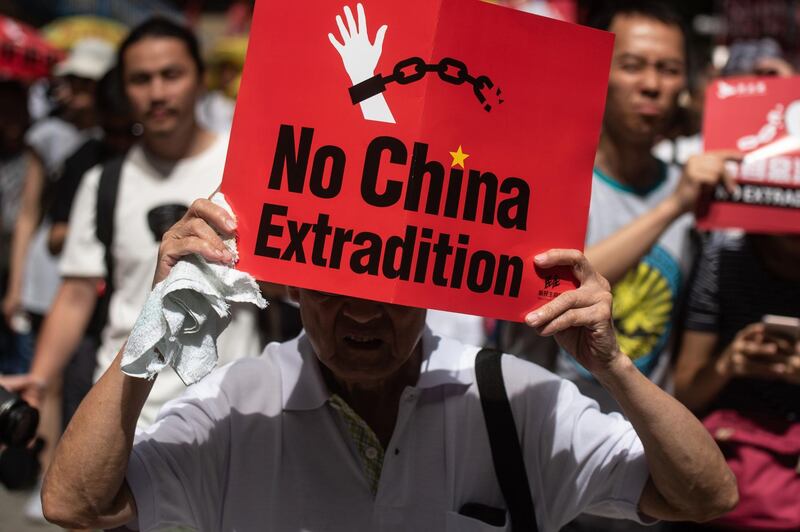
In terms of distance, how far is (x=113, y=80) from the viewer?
4234 millimetres

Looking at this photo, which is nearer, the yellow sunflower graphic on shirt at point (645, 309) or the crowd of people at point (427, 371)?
→ the crowd of people at point (427, 371)

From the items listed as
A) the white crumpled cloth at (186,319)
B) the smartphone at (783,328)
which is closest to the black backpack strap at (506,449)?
the white crumpled cloth at (186,319)

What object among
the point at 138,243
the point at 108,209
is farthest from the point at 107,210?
the point at 138,243

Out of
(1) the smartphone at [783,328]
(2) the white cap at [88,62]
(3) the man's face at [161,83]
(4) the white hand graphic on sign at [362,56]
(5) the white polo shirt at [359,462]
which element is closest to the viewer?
(4) the white hand graphic on sign at [362,56]

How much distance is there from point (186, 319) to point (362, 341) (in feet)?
1.34

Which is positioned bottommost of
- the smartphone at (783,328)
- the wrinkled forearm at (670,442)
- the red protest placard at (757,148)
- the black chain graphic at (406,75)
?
the wrinkled forearm at (670,442)

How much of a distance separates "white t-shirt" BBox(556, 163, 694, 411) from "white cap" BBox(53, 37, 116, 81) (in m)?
4.00

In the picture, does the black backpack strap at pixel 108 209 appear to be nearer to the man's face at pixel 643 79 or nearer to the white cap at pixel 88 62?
the man's face at pixel 643 79

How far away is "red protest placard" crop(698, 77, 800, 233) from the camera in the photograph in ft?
9.69

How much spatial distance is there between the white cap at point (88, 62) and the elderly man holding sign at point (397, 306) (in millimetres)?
4685

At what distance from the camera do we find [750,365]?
2.94 m

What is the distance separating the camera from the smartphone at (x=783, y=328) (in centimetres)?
289

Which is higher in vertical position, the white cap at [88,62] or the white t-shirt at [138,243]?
the white cap at [88,62]

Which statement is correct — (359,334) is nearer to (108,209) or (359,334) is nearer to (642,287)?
(642,287)
